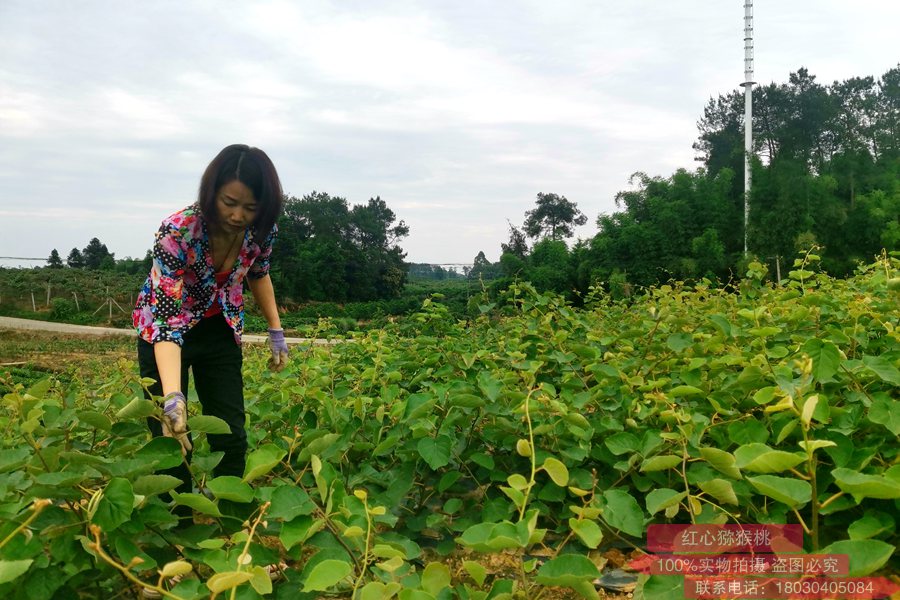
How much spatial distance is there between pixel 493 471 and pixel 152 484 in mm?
923

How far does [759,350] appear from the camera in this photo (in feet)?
6.59

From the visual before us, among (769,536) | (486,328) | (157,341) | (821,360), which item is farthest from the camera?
(486,328)

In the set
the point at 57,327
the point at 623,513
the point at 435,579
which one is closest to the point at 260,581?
the point at 435,579

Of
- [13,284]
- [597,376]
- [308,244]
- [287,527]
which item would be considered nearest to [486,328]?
A: [597,376]

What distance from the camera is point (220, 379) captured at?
212 centimetres

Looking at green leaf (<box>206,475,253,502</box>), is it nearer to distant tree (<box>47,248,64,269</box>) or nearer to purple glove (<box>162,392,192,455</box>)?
purple glove (<box>162,392,192,455</box>)

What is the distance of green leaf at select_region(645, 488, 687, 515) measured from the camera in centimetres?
130

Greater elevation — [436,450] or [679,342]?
[679,342]

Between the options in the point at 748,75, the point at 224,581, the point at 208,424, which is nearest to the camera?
the point at 224,581

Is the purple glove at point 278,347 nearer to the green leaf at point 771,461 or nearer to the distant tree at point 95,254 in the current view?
the green leaf at point 771,461

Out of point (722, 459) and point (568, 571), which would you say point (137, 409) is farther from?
point (722, 459)

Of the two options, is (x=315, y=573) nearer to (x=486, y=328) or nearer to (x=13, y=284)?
(x=486, y=328)

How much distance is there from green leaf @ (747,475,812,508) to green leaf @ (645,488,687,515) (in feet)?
0.66

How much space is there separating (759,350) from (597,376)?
1.60 feet
